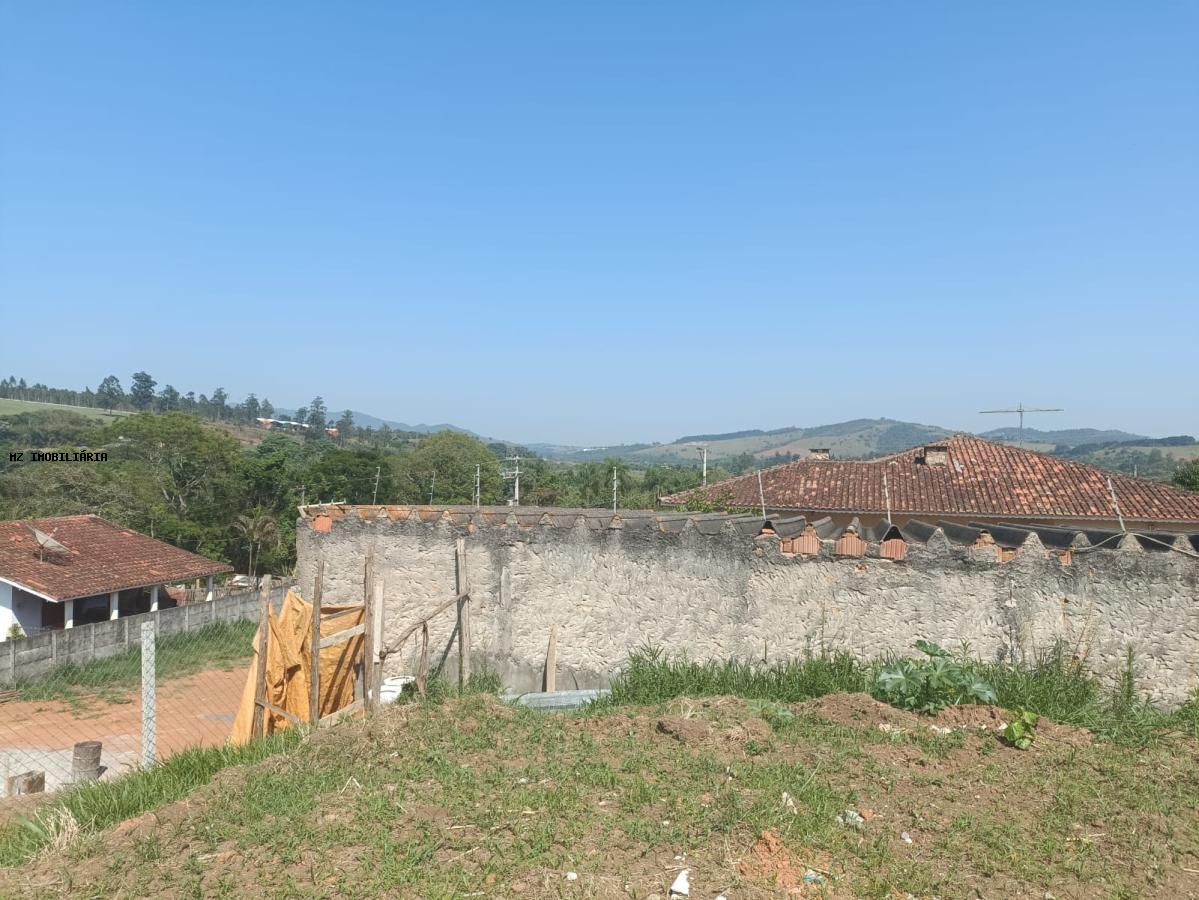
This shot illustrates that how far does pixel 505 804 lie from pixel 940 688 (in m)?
3.79

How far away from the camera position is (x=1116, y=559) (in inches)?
257

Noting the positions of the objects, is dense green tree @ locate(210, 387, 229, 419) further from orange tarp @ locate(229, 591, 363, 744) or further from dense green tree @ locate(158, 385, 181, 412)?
orange tarp @ locate(229, 591, 363, 744)

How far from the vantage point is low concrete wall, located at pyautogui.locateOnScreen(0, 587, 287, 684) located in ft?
42.0

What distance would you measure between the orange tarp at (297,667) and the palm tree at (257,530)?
29.5 metres

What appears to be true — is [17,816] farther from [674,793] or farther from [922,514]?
[922,514]

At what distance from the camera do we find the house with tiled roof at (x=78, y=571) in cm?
1795

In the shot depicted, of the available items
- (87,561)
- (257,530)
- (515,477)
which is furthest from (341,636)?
(515,477)

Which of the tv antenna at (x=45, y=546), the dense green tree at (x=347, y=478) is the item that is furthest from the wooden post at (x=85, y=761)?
the dense green tree at (x=347, y=478)

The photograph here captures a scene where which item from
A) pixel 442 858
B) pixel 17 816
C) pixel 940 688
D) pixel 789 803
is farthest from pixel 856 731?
pixel 17 816

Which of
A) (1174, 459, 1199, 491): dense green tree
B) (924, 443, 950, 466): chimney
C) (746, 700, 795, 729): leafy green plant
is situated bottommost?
(746, 700, 795, 729): leafy green plant

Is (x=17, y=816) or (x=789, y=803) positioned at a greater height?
(x=789, y=803)

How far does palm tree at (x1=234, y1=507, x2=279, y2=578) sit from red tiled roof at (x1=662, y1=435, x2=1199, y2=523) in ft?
74.9

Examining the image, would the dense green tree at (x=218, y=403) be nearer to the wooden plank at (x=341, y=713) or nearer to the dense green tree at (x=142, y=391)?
the dense green tree at (x=142, y=391)

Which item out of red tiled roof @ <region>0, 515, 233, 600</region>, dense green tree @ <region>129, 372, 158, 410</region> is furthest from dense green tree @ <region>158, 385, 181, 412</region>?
red tiled roof @ <region>0, 515, 233, 600</region>
